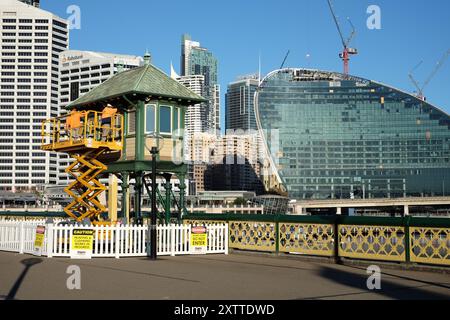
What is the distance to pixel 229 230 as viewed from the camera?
23.1 metres

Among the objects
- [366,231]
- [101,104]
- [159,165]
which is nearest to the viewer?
[366,231]

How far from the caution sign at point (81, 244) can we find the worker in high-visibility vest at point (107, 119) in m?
7.07

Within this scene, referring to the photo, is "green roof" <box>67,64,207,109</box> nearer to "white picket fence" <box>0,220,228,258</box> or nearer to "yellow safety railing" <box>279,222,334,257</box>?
"white picket fence" <box>0,220,228,258</box>

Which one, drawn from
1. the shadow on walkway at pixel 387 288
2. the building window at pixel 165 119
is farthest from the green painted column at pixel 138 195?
the shadow on walkway at pixel 387 288

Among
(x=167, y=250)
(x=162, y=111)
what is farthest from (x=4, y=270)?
(x=162, y=111)

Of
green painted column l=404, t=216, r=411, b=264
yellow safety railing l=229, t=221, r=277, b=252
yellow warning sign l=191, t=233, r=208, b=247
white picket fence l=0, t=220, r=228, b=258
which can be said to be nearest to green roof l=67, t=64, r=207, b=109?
white picket fence l=0, t=220, r=228, b=258

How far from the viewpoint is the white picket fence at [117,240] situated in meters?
20.4

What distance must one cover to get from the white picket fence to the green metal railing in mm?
932

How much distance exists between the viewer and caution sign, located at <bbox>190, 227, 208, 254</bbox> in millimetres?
21812

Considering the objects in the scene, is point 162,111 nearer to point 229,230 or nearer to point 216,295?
point 229,230

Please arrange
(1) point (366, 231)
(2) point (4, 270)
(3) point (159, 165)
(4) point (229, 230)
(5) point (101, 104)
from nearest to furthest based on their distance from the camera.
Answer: (2) point (4, 270) < (1) point (366, 231) < (4) point (229, 230) < (3) point (159, 165) < (5) point (101, 104)

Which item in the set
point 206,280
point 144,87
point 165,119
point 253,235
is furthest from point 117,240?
point 144,87

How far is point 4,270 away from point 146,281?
5.02 m

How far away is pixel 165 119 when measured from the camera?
25.6 meters
